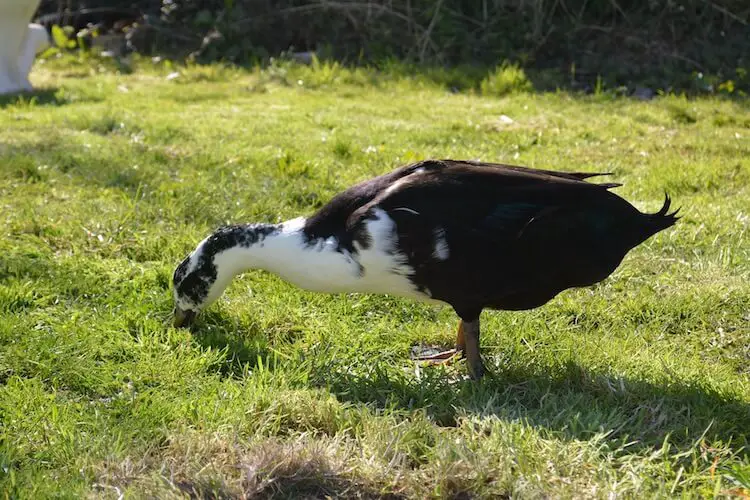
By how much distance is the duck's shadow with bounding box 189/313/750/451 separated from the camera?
3197 mm

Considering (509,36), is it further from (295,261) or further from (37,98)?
(295,261)

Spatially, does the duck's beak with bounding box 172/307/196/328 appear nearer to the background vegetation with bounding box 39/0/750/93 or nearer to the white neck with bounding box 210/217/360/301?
the white neck with bounding box 210/217/360/301

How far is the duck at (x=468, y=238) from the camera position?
350 cm

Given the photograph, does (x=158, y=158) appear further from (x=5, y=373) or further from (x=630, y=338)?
(x=630, y=338)

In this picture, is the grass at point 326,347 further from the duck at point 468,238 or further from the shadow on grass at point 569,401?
the duck at point 468,238

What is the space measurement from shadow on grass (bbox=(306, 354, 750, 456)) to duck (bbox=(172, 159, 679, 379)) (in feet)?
0.71

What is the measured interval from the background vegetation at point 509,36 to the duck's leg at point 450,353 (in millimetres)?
5514

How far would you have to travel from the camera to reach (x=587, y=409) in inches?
131

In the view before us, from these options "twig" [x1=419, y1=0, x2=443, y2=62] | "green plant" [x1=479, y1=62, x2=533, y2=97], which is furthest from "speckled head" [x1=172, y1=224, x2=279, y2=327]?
"twig" [x1=419, y1=0, x2=443, y2=62]

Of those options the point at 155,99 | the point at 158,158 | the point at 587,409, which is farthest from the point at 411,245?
the point at 155,99

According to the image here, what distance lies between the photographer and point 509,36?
9.88 metres

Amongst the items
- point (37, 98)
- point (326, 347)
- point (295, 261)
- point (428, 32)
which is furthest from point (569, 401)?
point (428, 32)

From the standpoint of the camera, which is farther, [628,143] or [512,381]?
[628,143]

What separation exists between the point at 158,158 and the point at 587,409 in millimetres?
3896
